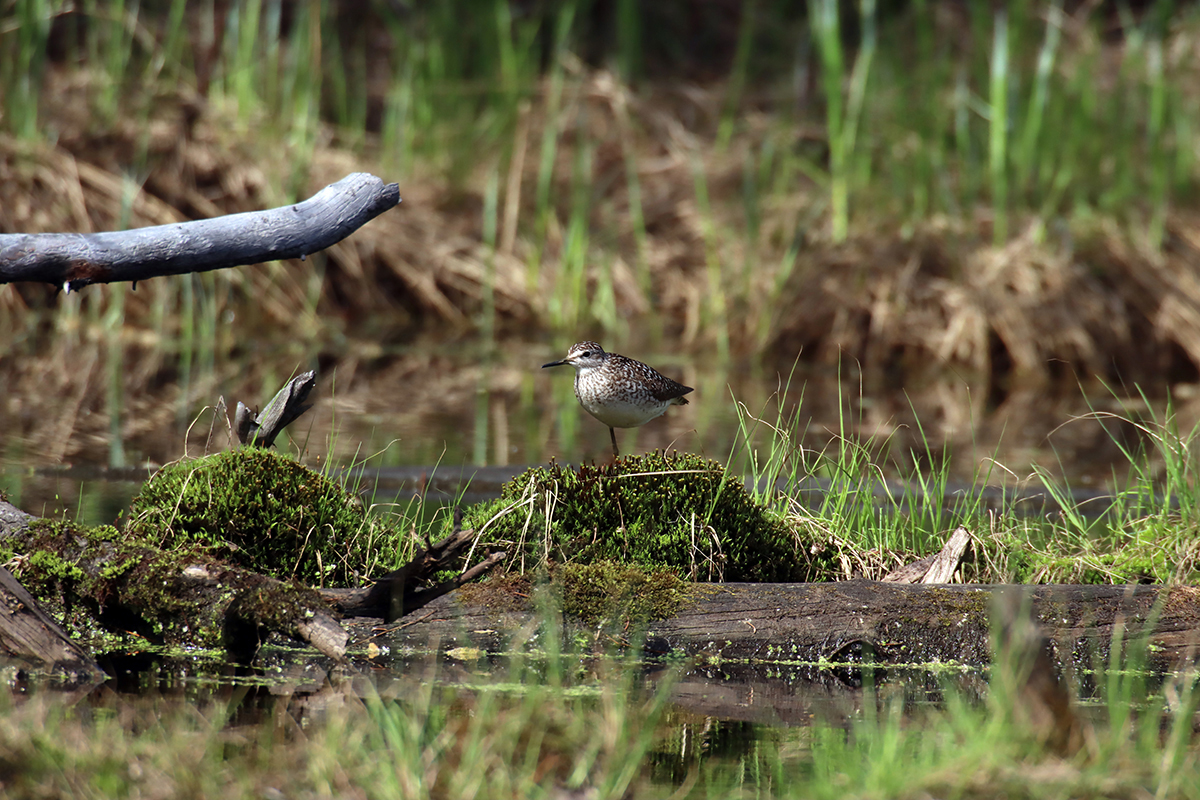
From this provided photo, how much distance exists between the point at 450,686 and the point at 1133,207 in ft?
34.7

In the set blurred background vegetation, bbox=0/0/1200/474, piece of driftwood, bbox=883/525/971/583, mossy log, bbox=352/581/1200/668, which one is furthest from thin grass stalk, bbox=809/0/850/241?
mossy log, bbox=352/581/1200/668

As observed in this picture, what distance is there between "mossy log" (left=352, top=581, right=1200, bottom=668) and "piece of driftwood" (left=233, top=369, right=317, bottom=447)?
1.06 metres

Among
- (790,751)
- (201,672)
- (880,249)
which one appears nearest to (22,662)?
(201,672)

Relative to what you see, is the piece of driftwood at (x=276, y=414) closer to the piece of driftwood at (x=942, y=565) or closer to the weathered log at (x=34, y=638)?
the weathered log at (x=34, y=638)

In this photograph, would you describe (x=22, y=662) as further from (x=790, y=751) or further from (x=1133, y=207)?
(x=1133, y=207)

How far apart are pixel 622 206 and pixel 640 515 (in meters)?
10.3

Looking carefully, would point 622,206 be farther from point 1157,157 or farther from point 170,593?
point 170,593

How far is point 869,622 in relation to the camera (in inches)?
180

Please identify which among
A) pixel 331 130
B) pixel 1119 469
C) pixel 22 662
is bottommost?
pixel 1119 469

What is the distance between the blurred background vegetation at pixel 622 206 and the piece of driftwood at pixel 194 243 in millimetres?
6509

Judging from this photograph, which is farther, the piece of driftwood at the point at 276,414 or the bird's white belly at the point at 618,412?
the bird's white belly at the point at 618,412

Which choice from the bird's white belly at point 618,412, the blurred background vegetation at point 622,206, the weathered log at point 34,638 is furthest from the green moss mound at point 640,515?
the blurred background vegetation at point 622,206

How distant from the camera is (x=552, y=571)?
4.62 m

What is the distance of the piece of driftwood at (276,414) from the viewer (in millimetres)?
5070
